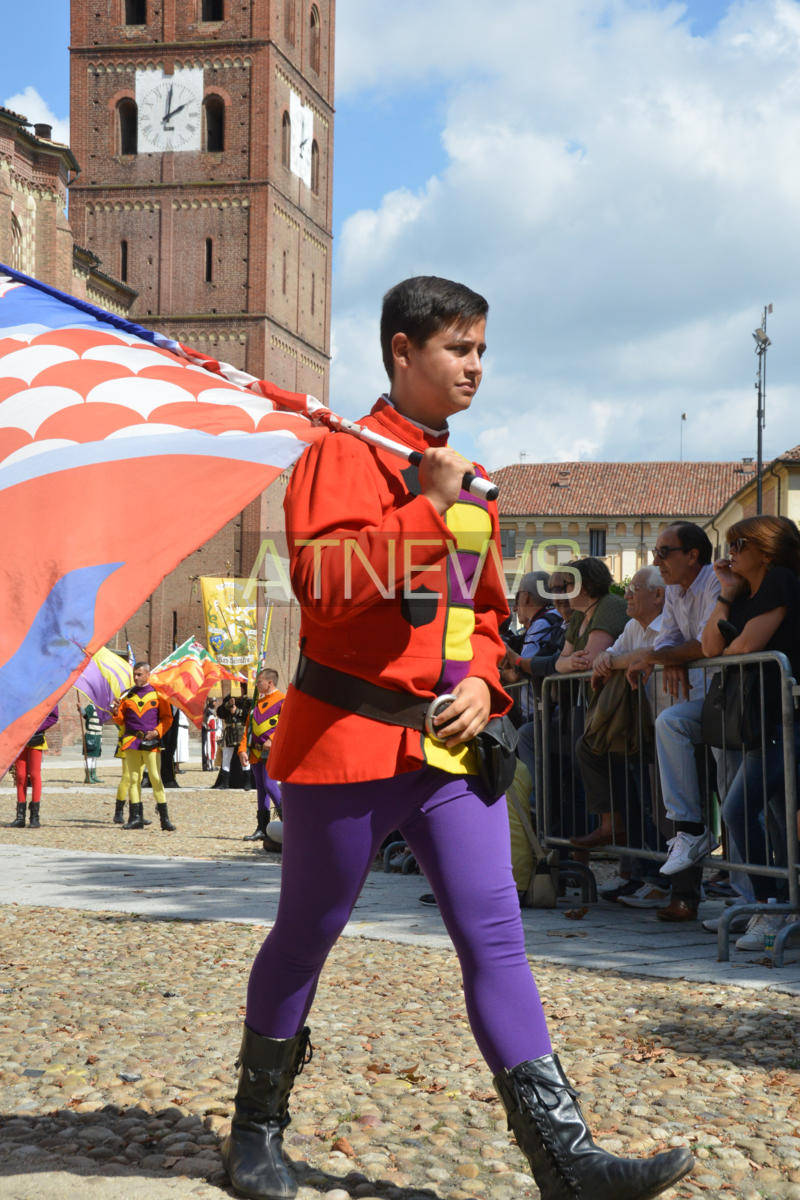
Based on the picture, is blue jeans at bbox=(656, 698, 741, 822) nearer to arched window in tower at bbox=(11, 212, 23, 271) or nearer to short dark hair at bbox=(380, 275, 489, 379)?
short dark hair at bbox=(380, 275, 489, 379)

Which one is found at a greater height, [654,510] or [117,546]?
[654,510]

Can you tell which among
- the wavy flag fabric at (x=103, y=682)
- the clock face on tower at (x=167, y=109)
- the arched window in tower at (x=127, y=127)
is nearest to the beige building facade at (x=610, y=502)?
the clock face on tower at (x=167, y=109)

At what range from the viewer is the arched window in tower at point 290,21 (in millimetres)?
66438

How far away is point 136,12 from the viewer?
65562 mm

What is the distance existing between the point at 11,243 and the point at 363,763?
39.8 meters

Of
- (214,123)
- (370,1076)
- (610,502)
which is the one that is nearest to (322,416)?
(370,1076)

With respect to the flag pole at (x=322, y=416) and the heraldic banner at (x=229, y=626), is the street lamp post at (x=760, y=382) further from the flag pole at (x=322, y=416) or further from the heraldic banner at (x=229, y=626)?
the flag pole at (x=322, y=416)

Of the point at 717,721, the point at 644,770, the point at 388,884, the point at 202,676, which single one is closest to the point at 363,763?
the point at 717,721

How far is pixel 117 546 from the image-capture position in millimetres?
3207

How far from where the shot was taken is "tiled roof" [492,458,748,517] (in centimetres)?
9362

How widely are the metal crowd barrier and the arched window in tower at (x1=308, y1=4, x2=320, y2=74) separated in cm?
6705

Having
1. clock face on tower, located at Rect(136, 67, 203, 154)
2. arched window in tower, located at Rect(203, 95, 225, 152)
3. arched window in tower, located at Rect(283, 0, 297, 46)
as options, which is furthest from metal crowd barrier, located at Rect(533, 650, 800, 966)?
arched window in tower, located at Rect(283, 0, 297, 46)

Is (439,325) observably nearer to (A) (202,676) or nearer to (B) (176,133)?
(A) (202,676)

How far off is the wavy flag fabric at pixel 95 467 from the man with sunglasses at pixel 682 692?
408 centimetres
